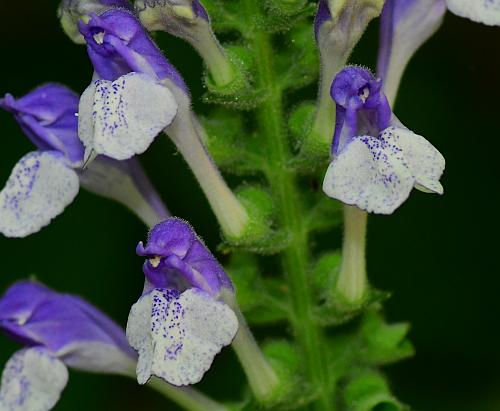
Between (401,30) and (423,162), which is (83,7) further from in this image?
(423,162)

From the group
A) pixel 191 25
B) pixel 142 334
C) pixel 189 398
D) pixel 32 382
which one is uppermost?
pixel 191 25

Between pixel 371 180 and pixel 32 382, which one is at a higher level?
pixel 371 180

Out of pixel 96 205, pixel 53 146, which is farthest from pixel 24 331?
Answer: pixel 96 205

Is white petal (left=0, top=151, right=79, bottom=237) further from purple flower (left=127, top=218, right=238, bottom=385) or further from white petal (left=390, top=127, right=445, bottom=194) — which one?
white petal (left=390, top=127, right=445, bottom=194)

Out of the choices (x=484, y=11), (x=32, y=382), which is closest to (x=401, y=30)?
(x=484, y=11)

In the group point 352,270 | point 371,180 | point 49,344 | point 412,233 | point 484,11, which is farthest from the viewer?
point 412,233

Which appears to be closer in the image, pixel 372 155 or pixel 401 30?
pixel 372 155

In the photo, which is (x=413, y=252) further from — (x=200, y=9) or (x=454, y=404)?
(x=200, y=9)
